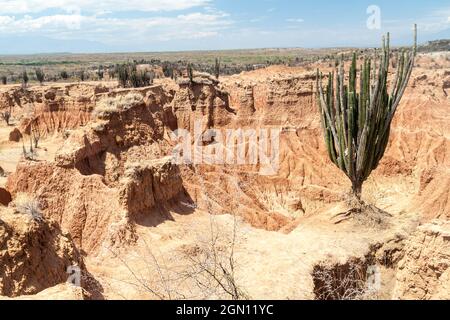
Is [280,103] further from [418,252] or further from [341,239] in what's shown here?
[418,252]

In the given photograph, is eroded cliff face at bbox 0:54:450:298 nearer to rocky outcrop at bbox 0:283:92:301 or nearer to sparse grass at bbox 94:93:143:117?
sparse grass at bbox 94:93:143:117

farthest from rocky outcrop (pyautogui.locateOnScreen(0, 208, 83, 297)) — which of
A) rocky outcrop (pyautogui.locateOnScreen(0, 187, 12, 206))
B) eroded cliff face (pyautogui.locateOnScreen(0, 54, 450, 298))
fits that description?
rocky outcrop (pyautogui.locateOnScreen(0, 187, 12, 206))

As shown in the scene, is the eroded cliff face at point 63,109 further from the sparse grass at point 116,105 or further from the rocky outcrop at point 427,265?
the rocky outcrop at point 427,265

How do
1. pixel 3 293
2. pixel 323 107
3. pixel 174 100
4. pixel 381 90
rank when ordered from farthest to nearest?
1. pixel 174 100
2. pixel 323 107
3. pixel 381 90
4. pixel 3 293

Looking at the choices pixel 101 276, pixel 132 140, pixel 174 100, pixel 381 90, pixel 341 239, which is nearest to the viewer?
pixel 101 276

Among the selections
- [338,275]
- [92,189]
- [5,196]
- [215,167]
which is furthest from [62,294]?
[215,167]
